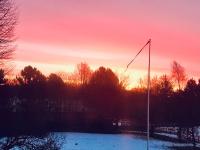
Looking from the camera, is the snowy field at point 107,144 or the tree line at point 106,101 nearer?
the snowy field at point 107,144

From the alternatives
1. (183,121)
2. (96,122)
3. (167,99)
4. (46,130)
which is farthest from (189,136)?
(46,130)

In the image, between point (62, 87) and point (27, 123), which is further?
point (62, 87)

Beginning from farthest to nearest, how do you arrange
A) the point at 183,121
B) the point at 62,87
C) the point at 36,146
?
the point at 62,87, the point at 183,121, the point at 36,146

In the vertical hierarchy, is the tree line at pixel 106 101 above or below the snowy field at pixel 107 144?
above

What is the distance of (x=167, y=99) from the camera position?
70375mm

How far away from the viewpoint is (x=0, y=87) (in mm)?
24078

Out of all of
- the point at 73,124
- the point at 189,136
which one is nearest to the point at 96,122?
the point at 73,124

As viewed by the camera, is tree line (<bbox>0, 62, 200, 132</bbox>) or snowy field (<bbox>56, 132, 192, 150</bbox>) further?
tree line (<bbox>0, 62, 200, 132</bbox>)

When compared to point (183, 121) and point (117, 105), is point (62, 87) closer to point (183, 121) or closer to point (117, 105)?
point (117, 105)

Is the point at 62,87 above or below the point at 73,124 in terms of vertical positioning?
above

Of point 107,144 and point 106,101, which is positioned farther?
point 106,101

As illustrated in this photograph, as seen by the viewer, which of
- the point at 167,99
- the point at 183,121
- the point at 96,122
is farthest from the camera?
the point at 96,122

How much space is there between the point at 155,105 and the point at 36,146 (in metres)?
52.2

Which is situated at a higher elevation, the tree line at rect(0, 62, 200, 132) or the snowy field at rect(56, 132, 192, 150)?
the tree line at rect(0, 62, 200, 132)
